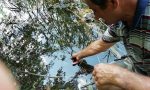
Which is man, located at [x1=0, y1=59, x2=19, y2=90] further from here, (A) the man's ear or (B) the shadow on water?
(B) the shadow on water

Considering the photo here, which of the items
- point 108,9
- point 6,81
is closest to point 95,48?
point 108,9

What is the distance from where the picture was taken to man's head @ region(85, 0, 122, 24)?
1.58 m

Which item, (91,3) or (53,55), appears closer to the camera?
(91,3)

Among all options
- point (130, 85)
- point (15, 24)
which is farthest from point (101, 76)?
point (15, 24)

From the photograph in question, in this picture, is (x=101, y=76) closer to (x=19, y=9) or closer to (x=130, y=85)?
(x=130, y=85)

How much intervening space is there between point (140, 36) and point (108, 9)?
187 mm

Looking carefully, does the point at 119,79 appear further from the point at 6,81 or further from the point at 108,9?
the point at 6,81

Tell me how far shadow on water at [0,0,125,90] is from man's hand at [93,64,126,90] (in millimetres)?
2239

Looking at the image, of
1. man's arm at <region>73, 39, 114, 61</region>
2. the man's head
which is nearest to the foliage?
man's arm at <region>73, 39, 114, 61</region>

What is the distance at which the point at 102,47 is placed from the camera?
2.34m

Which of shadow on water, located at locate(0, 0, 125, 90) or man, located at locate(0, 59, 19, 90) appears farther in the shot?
shadow on water, located at locate(0, 0, 125, 90)

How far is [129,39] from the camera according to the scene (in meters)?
1.74

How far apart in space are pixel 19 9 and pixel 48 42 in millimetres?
567

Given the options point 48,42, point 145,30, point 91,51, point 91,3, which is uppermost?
point 91,3
